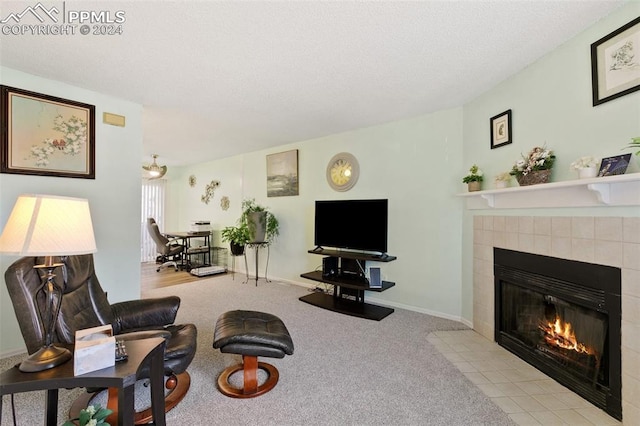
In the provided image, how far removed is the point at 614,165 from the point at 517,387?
161 cm

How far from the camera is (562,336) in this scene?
2.16 m

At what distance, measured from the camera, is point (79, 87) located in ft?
9.02

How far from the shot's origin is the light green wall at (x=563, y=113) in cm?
174

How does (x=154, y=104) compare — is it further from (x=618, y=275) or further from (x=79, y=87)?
(x=618, y=275)

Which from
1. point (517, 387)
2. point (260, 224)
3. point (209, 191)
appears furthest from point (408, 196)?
point (209, 191)

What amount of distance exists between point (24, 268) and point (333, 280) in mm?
2870

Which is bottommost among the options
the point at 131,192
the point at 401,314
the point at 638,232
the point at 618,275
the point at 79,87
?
the point at 401,314

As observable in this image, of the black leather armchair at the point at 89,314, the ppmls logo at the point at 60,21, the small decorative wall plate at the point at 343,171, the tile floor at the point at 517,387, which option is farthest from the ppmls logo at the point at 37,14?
the tile floor at the point at 517,387

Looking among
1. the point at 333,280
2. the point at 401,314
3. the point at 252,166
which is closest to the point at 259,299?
the point at 333,280

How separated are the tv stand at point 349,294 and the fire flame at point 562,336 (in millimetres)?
1540

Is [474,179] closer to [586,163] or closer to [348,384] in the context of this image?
[586,163]

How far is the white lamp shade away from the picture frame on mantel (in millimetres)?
3082

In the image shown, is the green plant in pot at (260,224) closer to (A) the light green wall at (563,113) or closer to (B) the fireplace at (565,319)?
(A) the light green wall at (563,113)

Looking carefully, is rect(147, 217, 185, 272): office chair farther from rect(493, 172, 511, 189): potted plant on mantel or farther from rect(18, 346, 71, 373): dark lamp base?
rect(493, 172, 511, 189): potted plant on mantel
